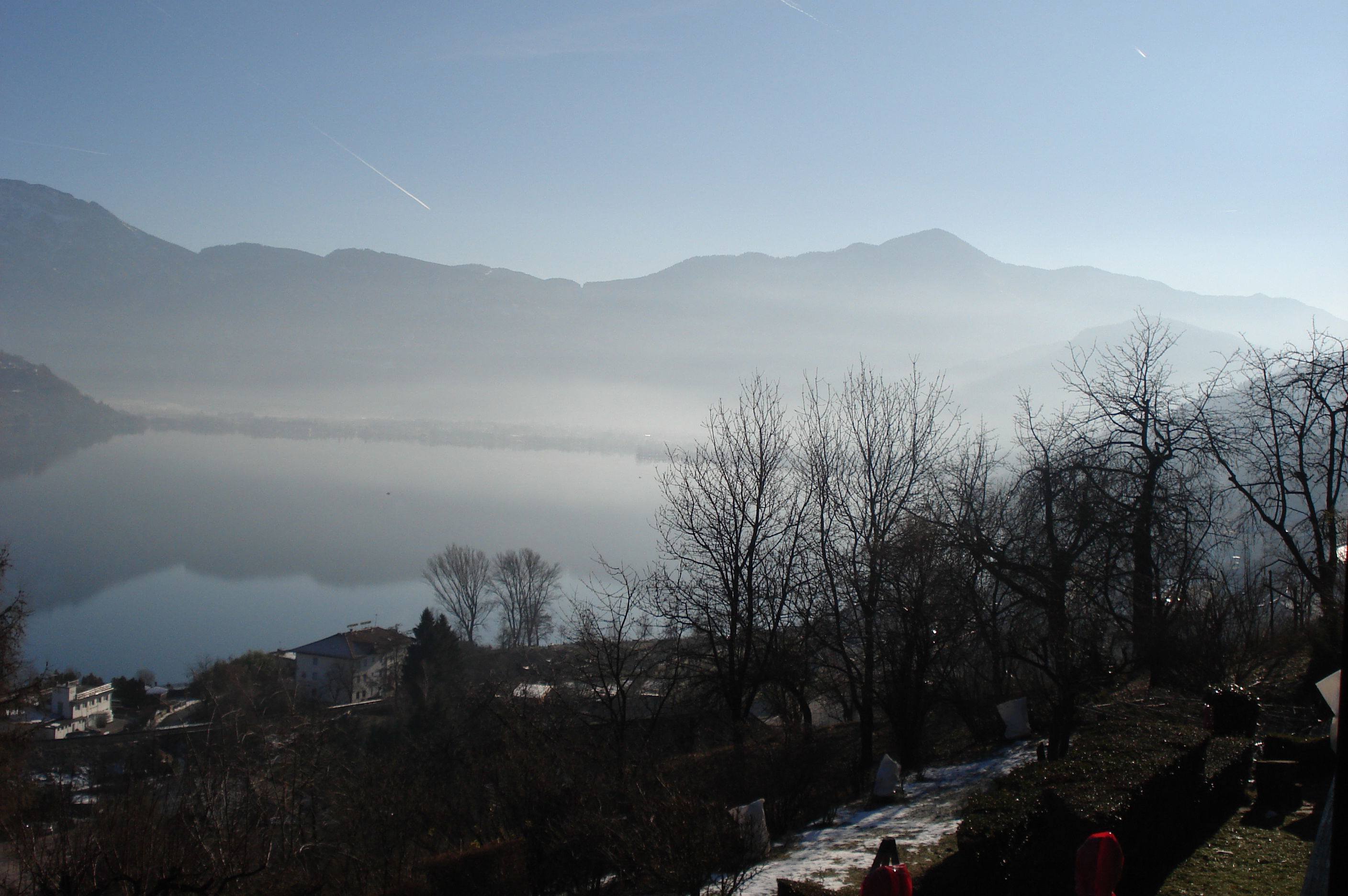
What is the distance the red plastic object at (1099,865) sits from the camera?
3.43m

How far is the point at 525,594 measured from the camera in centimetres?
5850

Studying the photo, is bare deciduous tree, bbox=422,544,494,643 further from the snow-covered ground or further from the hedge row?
the hedge row

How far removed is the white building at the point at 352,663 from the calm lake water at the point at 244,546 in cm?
772

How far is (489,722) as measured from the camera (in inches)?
709

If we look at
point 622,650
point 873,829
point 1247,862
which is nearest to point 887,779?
point 873,829

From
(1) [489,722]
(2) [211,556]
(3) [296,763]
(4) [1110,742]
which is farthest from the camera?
(2) [211,556]

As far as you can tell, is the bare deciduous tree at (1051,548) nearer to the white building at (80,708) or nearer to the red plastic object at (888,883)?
the red plastic object at (888,883)

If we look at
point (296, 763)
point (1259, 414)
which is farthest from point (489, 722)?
point (1259, 414)

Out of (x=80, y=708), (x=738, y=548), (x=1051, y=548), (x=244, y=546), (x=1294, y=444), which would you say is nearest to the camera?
(x=1051, y=548)

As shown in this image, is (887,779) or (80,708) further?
(80,708)

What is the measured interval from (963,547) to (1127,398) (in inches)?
242

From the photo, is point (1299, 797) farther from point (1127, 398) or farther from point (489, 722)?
point (489, 722)

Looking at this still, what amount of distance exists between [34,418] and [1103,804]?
22477cm

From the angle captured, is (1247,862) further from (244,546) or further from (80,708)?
(244,546)
